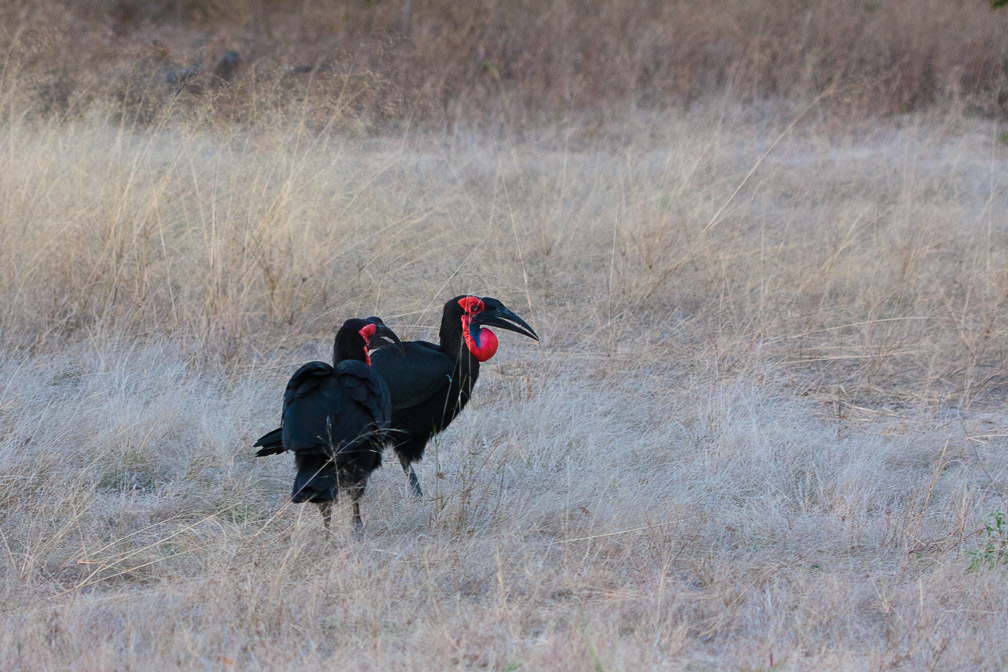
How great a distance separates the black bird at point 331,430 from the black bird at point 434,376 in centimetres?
30

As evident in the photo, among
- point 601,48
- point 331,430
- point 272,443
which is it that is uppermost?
point 601,48

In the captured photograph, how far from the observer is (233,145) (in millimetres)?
5723

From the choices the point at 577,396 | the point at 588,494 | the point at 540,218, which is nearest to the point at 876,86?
the point at 540,218

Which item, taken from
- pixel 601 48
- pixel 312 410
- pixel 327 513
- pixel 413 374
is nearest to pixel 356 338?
pixel 413 374

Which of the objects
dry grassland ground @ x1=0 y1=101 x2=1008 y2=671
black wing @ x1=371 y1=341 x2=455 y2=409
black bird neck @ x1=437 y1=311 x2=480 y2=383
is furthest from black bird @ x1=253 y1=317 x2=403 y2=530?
black bird neck @ x1=437 y1=311 x2=480 y2=383

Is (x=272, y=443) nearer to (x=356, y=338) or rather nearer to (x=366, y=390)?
(x=366, y=390)

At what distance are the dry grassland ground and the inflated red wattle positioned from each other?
1.09ft

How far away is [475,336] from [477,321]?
86 mm

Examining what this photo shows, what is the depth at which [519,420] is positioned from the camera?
395cm

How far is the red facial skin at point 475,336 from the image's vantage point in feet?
11.8

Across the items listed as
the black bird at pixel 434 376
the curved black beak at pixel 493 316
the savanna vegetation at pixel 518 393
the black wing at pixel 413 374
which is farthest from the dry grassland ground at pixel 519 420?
the curved black beak at pixel 493 316

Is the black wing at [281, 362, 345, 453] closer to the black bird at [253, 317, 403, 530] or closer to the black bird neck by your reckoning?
the black bird at [253, 317, 403, 530]

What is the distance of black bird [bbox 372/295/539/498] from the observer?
348 centimetres

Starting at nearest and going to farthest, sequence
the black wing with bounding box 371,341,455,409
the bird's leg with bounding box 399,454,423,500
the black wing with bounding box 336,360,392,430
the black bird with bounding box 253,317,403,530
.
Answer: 1. the black bird with bounding box 253,317,403,530
2. the black wing with bounding box 336,360,392,430
3. the bird's leg with bounding box 399,454,423,500
4. the black wing with bounding box 371,341,455,409
